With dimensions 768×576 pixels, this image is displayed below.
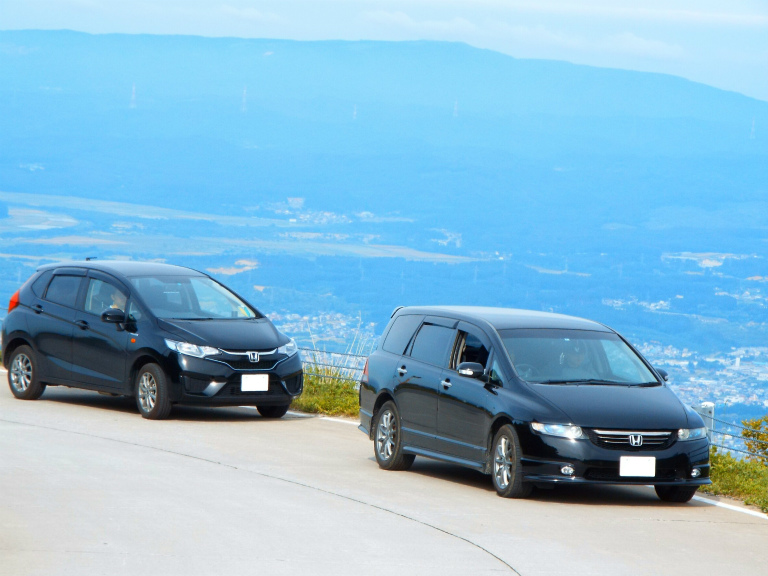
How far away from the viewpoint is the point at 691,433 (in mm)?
10219

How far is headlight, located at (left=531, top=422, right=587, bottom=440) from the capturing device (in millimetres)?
9945

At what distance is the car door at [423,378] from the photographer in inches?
450

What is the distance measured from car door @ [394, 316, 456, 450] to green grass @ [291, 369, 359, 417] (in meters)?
4.42

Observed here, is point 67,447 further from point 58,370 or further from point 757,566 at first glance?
point 757,566

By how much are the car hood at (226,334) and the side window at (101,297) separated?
2.72ft

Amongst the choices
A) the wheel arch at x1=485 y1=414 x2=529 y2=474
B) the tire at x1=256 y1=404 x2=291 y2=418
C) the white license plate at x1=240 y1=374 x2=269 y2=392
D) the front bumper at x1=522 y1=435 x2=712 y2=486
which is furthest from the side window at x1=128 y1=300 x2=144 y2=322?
the front bumper at x1=522 y1=435 x2=712 y2=486

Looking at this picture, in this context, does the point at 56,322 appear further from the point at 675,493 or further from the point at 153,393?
the point at 675,493

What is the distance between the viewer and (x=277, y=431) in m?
14.4

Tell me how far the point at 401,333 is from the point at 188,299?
4189mm

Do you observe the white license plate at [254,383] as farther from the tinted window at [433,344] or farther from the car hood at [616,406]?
the car hood at [616,406]

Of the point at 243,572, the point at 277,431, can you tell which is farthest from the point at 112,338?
the point at 243,572

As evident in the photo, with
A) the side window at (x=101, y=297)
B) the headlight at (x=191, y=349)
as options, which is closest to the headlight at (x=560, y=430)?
the headlight at (x=191, y=349)

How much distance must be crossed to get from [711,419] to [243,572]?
21.6ft

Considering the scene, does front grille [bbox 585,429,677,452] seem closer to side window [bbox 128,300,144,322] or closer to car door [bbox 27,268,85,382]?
side window [bbox 128,300,144,322]
